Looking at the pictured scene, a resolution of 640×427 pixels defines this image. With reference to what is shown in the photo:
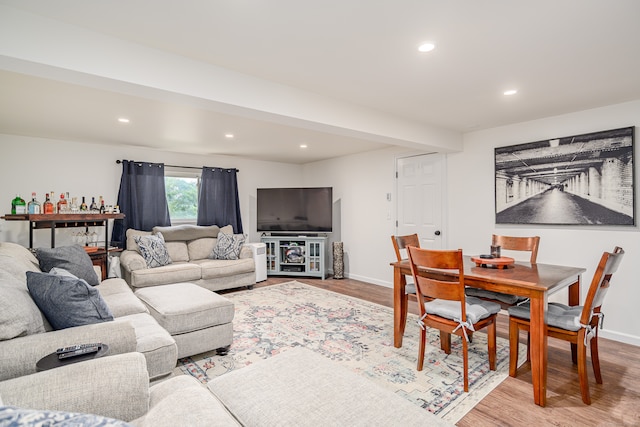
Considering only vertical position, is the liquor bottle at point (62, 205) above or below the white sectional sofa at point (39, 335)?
above

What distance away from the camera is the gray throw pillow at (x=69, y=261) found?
284 centimetres

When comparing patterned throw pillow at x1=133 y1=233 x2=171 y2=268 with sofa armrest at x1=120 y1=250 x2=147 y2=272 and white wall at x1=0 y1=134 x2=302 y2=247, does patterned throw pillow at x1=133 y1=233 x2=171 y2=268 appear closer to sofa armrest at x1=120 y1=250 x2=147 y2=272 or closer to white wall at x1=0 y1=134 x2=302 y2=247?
sofa armrest at x1=120 y1=250 x2=147 y2=272

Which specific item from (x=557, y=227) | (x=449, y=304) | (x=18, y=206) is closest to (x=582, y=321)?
(x=449, y=304)

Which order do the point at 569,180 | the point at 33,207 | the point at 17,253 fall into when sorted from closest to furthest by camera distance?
the point at 17,253
the point at 569,180
the point at 33,207

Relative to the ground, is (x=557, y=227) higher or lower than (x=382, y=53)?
lower

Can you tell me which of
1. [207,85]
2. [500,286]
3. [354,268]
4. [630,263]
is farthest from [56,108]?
[630,263]

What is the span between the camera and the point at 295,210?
20.4 ft

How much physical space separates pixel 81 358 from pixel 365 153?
496 centimetres

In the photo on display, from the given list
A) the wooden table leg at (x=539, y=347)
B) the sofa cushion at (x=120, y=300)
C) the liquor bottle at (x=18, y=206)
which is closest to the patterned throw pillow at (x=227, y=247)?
the sofa cushion at (x=120, y=300)

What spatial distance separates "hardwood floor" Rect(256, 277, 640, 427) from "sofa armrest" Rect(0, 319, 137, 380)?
196cm

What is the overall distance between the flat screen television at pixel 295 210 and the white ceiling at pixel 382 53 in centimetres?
258

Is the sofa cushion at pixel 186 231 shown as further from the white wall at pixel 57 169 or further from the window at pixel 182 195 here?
the white wall at pixel 57 169

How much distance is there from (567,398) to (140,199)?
5582 mm

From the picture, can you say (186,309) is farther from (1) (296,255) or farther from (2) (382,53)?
(1) (296,255)
